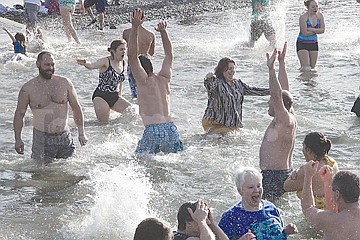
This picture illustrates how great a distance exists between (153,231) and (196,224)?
0.45 metres

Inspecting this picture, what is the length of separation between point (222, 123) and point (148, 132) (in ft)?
3.90

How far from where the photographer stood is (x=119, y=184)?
22.3 feet

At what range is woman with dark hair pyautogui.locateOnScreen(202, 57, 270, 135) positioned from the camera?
8.26m

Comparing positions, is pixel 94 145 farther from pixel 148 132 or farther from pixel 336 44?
pixel 336 44

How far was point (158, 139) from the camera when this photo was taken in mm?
7789

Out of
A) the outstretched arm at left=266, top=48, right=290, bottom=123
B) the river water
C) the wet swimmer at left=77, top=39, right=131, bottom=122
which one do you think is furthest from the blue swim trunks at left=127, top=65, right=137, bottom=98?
the outstretched arm at left=266, top=48, right=290, bottom=123

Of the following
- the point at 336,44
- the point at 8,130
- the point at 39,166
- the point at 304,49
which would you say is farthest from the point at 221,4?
the point at 39,166

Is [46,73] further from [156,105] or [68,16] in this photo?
[68,16]

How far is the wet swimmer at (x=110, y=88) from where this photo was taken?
9648 mm

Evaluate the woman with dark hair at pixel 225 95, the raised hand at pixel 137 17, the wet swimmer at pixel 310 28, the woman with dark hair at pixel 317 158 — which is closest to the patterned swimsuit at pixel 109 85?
the woman with dark hair at pixel 225 95

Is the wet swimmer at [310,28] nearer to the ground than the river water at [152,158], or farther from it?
farther from it

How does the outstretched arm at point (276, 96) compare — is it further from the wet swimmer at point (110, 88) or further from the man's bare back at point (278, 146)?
the wet swimmer at point (110, 88)

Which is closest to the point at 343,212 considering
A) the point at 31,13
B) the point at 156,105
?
the point at 156,105

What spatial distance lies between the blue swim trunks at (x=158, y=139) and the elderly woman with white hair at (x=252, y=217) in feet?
9.81
